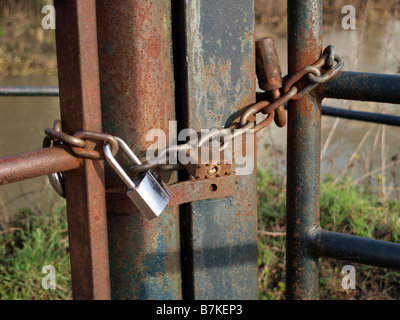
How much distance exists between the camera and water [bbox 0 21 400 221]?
3.62m

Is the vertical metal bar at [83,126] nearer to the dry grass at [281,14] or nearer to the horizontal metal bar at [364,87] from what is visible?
the horizontal metal bar at [364,87]

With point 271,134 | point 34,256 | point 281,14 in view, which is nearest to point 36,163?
point 34,256

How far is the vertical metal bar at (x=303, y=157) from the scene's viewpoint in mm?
1033

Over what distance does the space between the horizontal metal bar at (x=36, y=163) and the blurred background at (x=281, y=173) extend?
161 centimetres

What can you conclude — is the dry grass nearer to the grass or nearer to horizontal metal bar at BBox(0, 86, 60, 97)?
the grass

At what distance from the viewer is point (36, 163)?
81cm

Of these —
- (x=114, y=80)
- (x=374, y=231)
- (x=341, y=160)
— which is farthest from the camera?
(x=341, y=160)

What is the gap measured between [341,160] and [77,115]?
354 centimetres

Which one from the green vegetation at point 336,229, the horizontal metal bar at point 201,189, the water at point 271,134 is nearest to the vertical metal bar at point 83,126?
the horizontal metal bar at point 201,189
